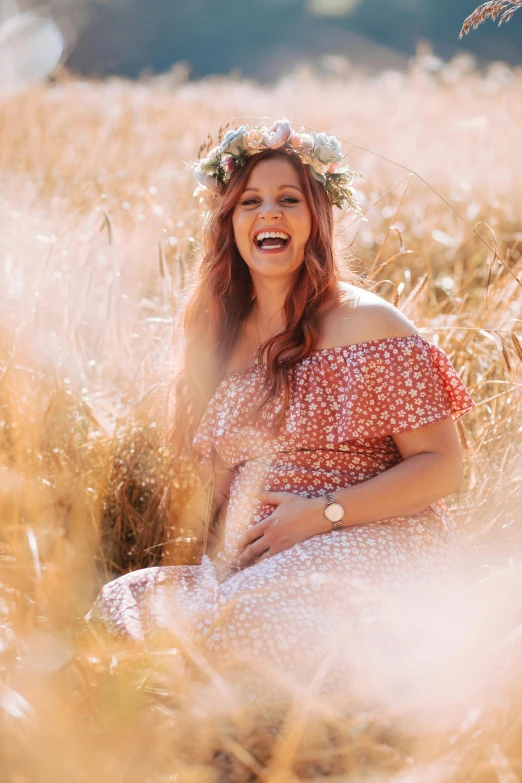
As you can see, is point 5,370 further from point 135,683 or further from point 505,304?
point 505,304

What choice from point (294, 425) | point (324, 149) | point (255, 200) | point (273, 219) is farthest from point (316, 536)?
point (324, 149)

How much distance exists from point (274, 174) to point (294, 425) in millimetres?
711

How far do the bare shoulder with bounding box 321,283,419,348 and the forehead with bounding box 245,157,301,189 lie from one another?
0.37 metres

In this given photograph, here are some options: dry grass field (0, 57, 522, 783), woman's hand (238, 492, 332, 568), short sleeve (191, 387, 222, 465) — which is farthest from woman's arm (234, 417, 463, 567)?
short sleeve (191, 387, 222, 465)

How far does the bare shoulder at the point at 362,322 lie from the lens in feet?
6.77

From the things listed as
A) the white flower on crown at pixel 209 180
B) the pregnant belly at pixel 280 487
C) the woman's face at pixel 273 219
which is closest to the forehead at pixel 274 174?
the woman's face at pixel 273 219

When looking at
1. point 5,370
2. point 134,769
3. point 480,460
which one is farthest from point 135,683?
point 480,460

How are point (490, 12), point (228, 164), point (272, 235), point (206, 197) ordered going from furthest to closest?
point (206, 197) → point (228, 164) → point (272, 235) → point (490, 12)

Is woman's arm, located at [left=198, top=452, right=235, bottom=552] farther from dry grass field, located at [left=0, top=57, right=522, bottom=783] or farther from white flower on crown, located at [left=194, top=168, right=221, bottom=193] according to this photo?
white flower on crown, located at [left=194, top=168, right=221, bottom=193]

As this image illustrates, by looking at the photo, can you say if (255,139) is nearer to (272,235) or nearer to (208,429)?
(272,235)

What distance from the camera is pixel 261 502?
211 centimetres

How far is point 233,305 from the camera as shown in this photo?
97.0 inches

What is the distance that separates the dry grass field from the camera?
47.1 inches

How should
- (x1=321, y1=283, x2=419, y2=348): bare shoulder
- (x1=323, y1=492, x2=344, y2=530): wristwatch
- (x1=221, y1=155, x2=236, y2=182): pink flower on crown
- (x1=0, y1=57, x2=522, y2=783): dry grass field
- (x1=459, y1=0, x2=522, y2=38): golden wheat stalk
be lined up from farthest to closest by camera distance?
(x1=221, y1=155, x2=236, y2=182): pink flower on crown
(x1=321, y1=283, x2=419, y2=348): bare shoulder
(x1=323, y1=492, x2=344, y2=530): wristwatch
(x1=459, y1=0, x2=522, y2=38): golden wheat stalk
(x1=0, y1=57, x2=522, y2=783): dry grass field
